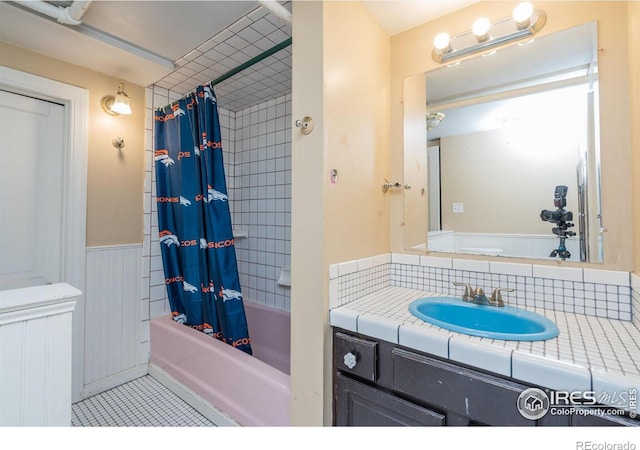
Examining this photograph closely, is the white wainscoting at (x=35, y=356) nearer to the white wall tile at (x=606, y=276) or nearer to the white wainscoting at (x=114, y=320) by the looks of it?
the white wainscoting at (x=114, y=320)

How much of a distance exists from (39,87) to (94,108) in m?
0.27

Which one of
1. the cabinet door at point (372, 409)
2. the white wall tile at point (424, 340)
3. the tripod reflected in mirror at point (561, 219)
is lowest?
the cabinet door at point (372, 409)

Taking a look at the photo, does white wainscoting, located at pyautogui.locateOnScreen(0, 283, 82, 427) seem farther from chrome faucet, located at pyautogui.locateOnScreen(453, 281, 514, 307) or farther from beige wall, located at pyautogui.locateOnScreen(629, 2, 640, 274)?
beige wall, located at pyautogui.locateOnScreen(629, 2, 640, 274)

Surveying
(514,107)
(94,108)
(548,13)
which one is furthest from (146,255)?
(548,13)

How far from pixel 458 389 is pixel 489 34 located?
1454 mm

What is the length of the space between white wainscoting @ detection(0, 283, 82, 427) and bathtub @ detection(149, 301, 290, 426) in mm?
776

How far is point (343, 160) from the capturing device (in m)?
1.23

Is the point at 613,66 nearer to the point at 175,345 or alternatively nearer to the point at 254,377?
the point at 254,377

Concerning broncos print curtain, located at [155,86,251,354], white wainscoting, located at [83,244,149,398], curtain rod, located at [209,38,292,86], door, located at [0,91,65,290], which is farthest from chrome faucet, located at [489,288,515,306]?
door, located at [0,91,65,290]

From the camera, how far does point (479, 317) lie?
3.88 feet

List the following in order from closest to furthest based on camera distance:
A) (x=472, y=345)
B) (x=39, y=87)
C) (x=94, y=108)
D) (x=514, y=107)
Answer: (x=472, y=345) < (x=514, y=107) < (x=39, y=87) < (x=94, y=108)

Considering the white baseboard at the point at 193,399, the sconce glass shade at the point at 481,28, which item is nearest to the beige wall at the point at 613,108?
the sconce glass shade at the point at 481,28

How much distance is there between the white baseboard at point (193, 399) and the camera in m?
1.63

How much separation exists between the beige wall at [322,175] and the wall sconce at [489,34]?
1.25 ft
